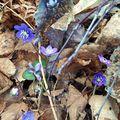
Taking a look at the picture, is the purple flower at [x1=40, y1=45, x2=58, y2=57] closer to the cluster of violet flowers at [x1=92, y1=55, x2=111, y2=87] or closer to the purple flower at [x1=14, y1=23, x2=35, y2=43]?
the purple flower at [x1=14, y1=23, x2=35, y2=43]

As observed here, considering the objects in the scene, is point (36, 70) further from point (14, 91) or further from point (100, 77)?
point (100, 77)

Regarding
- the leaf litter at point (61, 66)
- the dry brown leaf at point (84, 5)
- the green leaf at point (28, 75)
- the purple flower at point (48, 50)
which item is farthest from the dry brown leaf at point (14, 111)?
the dry brown leaf at point (84, 5)

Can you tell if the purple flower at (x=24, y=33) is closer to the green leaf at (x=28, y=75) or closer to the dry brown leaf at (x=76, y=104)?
the green leaf at (x=28, y=75)

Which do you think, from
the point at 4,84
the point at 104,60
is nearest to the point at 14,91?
the point at 4,84

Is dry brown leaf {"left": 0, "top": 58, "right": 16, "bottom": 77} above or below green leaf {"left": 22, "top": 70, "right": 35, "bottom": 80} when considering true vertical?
above

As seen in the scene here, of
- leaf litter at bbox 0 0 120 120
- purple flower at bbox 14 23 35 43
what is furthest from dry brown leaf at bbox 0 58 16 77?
purple flower at bbox 14 23 35 43

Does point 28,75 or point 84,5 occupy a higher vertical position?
point 84,5
